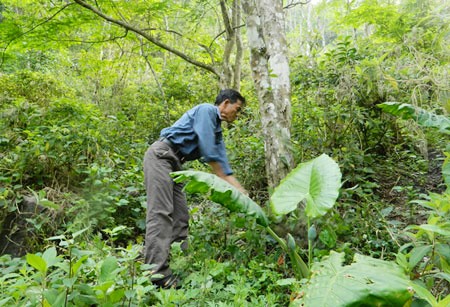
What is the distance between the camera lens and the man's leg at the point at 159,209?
11.3 ft

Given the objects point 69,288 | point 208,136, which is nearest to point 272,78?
point 208,136

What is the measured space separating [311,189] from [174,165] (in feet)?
5.69

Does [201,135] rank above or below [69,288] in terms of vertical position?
above

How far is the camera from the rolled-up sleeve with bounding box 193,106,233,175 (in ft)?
11.3

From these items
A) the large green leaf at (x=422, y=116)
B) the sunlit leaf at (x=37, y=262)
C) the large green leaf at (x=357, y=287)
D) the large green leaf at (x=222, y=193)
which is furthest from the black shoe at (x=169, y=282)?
the large green leaf at (x=422, y=116)

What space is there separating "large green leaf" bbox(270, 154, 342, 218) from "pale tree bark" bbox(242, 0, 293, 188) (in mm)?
1135

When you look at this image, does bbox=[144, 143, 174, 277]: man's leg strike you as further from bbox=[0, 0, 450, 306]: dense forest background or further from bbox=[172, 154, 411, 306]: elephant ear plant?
bbox=[172, 154, 411, 306]: elephant ear plant

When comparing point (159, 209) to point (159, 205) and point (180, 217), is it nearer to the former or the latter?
point (159, 205)

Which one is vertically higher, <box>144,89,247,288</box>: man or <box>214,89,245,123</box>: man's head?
<box>214,89,245,123</box>: man's head

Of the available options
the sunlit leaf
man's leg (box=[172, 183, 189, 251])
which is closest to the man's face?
man's leg (box=[172, 183, 189, 251])

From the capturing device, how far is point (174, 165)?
382cm

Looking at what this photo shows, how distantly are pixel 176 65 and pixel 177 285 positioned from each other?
8543 millimetres

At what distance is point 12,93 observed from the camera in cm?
783

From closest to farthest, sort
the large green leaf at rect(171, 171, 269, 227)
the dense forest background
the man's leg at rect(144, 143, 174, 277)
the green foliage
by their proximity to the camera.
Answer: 1. the green foliage
2. the dense forest background
3. the large green leaf at rect(171, 171, 269, 227)
4. the man's leg at rect(144, 143, 174, 277)
